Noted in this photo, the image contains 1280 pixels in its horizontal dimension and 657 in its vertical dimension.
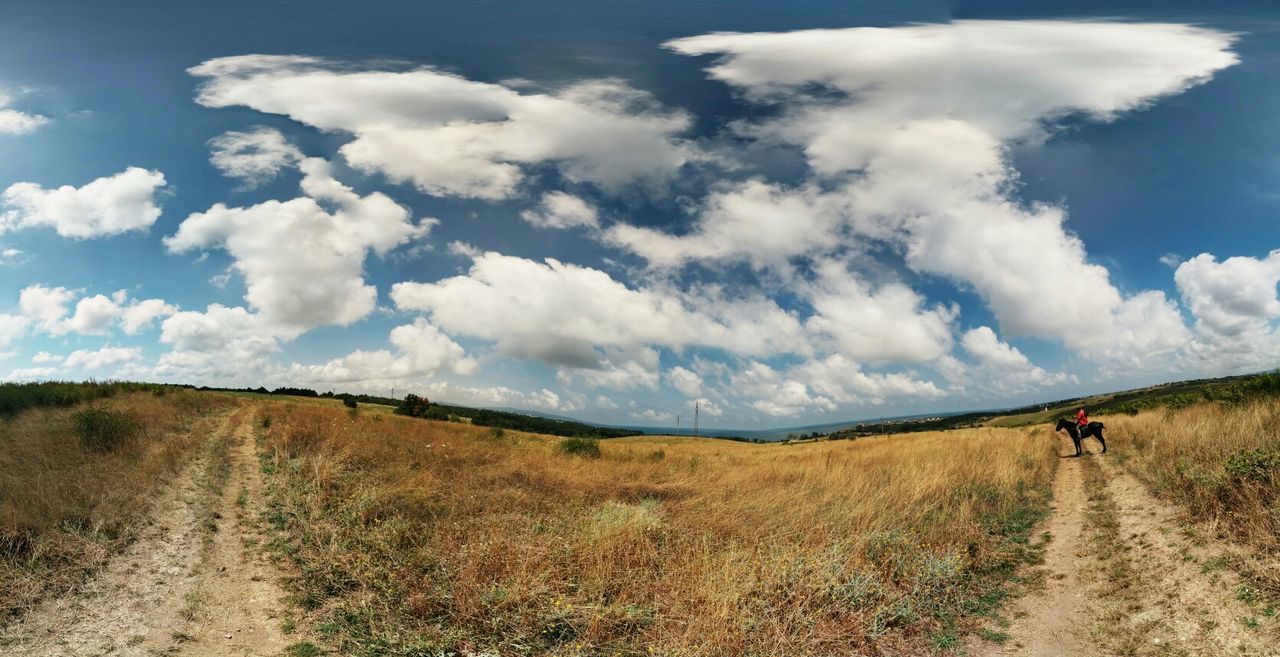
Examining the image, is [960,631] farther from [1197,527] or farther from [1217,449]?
[1217,449]

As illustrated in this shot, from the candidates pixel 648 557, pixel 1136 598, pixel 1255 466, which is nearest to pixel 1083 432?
pixel 1255 466

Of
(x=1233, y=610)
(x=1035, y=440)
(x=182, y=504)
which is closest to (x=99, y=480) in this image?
(x=182, y=504)

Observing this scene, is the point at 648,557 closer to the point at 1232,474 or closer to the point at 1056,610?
the point at 1056,610

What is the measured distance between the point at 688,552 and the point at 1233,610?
7.11 m

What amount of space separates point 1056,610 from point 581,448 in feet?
70.7

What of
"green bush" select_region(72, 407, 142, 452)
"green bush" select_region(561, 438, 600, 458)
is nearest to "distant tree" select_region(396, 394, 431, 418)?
"green bush" select_region(561, 438, 600, 458)

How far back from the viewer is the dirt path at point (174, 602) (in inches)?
287

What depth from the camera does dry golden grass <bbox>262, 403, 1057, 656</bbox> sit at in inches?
281

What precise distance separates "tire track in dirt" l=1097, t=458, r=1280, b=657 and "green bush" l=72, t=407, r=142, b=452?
78.1 feet

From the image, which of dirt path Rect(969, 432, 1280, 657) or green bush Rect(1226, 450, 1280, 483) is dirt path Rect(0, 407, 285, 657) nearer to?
dirt path Rect(969, 432, 1280, 657)

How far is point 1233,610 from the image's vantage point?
7.34 metres

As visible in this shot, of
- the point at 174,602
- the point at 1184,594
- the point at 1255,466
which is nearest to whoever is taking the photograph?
the point at 1184,594

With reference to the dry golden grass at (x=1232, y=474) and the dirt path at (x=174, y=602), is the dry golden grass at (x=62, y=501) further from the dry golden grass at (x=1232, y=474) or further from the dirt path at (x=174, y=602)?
the dry golden grass at (x=1232, y=474)

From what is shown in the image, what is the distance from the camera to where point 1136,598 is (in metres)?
8.27
